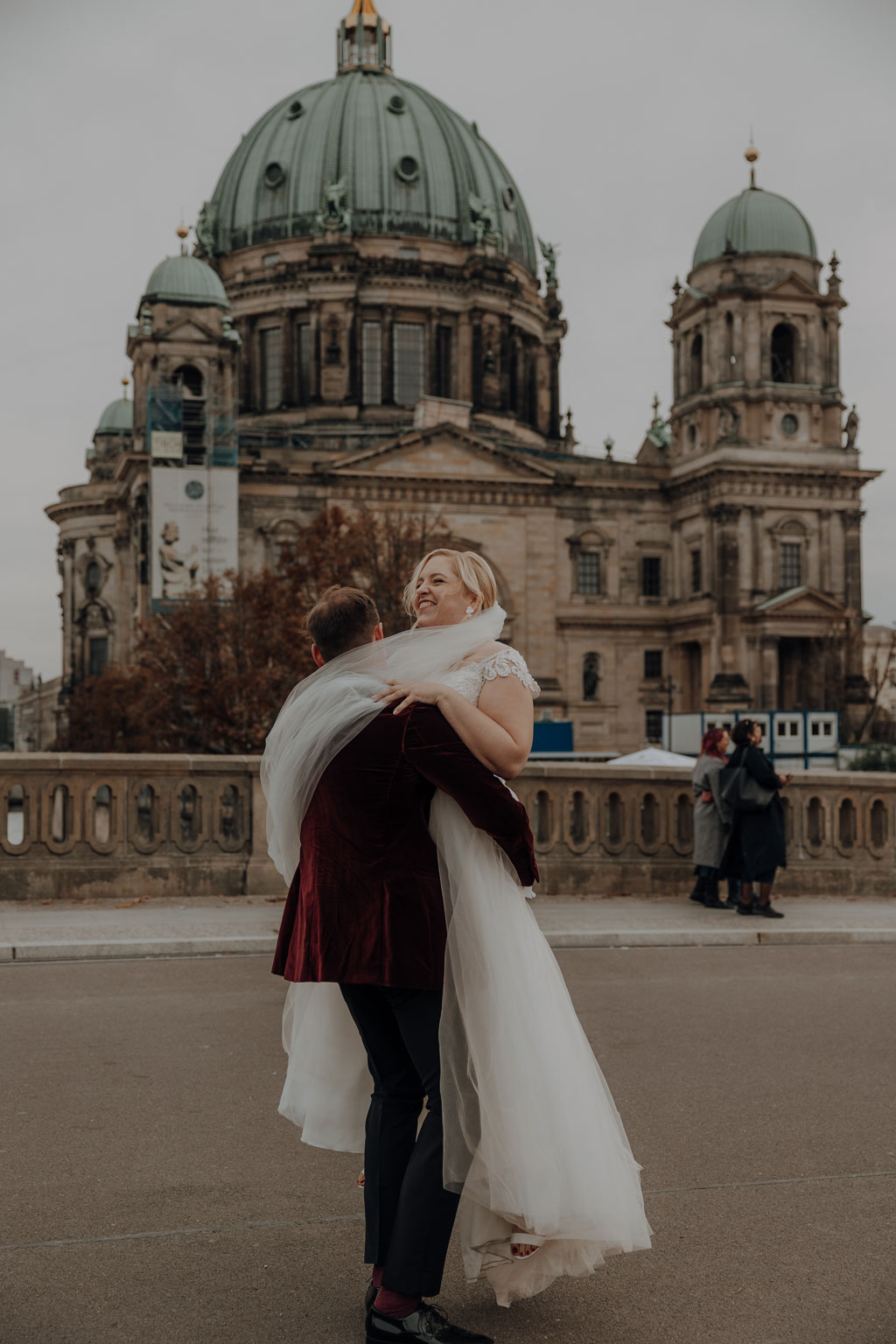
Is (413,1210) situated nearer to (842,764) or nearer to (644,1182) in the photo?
(644,1182)

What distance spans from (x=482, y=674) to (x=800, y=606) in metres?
65.1

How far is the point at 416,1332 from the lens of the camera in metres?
4.03

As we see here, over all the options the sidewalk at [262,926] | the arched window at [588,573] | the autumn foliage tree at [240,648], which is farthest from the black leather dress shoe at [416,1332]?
the arched window at [588,573]

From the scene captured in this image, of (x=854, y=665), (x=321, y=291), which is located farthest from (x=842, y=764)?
(x=321, y=291)

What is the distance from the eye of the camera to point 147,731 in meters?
45.6

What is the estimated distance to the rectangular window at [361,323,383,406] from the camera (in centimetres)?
7550

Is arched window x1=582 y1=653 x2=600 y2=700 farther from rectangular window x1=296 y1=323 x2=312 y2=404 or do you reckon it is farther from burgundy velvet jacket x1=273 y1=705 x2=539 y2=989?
burgundy velvet jacket x1=273 y1=705 x2=539 y2=989

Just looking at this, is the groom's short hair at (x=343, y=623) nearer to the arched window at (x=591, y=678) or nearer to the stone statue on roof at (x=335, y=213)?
the arched window at (x=591, y=678)

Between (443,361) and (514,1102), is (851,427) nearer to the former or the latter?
(443,361)

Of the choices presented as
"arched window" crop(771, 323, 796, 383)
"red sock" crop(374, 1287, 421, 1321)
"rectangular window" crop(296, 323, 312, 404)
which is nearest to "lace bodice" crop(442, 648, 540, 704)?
"red sock" crop(374, 1287, 421, 1321)

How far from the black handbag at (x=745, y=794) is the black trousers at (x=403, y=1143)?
9530mm

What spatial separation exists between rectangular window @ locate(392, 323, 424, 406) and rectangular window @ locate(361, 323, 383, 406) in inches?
31.5

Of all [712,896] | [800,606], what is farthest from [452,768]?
[800,606]

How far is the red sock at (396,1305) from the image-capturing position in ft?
13.3
